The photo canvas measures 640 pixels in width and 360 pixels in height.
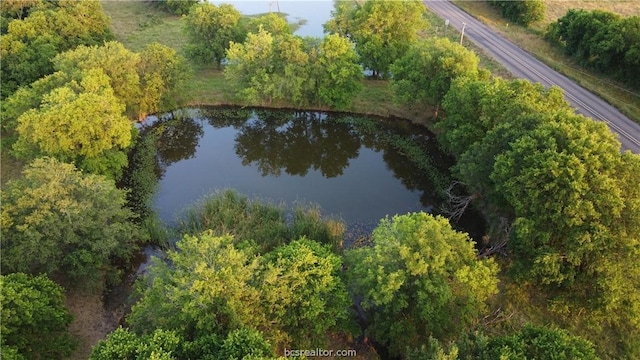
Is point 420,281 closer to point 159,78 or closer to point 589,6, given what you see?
point 159,78

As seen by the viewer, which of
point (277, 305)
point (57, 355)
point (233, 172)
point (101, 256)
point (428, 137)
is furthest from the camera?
point (428, 137)

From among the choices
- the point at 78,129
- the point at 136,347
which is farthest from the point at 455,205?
the point at 78,129

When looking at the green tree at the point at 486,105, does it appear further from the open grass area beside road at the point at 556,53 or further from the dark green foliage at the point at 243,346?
the dark green foliage at the point at 243,346

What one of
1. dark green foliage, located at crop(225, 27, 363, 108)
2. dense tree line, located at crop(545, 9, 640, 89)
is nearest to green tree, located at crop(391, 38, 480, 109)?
dark green foliage, located at crop(225, 27, 363, 108)

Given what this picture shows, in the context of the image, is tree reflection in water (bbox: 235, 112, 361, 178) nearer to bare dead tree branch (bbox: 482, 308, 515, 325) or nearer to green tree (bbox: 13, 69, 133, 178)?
green tree (bbox: 13, 69, 133, 178)

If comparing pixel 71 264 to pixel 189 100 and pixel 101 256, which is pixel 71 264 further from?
pixel 189 100

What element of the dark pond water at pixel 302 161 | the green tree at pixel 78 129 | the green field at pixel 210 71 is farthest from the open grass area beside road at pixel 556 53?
the green tree at pixel 78 129

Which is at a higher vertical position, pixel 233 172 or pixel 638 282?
pixel 638 282

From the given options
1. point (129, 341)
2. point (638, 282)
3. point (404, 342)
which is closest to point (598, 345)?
point (638, 282)

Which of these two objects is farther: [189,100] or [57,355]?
[189,100]
